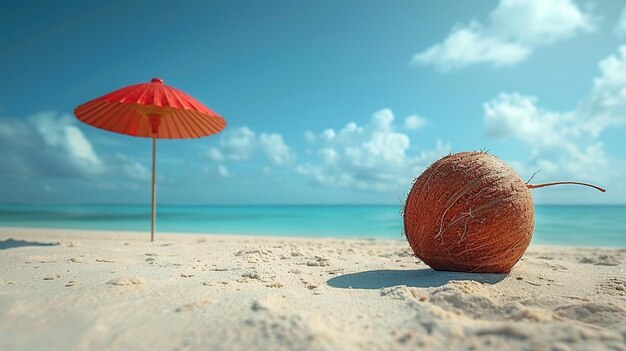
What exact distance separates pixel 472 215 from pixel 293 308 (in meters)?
1.97

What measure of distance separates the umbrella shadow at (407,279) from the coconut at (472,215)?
0.37 ft

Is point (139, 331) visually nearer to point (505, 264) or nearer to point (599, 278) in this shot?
point (505, 264)

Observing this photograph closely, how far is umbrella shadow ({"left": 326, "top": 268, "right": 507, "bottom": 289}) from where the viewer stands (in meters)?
3.54

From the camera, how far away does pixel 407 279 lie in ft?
12.7

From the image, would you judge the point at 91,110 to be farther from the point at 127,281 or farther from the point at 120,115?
the point at 127,281

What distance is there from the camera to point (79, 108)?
21.9 ft

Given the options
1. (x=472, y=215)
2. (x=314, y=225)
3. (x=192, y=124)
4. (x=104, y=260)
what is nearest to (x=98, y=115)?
(x=192, y=124)

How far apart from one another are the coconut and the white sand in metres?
0.21

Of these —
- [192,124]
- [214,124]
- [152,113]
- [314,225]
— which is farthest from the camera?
[314,225]

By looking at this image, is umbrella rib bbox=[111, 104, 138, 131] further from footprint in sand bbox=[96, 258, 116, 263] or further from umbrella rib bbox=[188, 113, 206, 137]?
footprint in sand bbox=[96, 258, 116, 263]

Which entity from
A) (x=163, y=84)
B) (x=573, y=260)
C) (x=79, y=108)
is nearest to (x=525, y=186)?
(x=573, y=260)

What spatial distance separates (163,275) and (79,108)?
4405 millimetres

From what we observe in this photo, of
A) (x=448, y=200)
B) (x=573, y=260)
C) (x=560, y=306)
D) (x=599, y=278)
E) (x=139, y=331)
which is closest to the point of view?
(x=139, y=331)

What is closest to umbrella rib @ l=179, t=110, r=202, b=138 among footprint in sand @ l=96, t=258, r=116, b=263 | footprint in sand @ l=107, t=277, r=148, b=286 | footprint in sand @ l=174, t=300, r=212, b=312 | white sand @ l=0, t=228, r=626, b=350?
footprint in sand @ l=96, t=258, r=116, b=263
